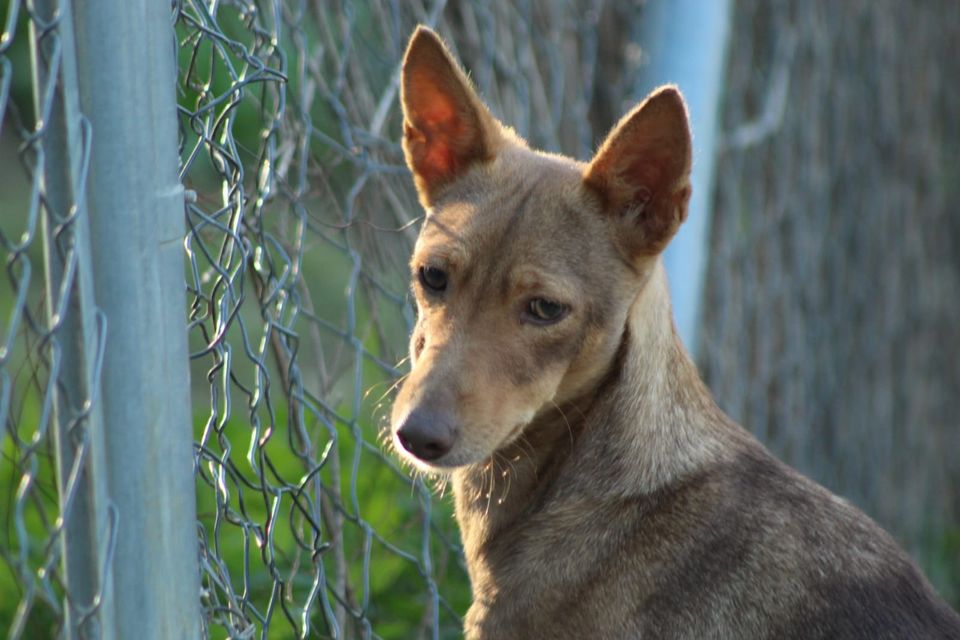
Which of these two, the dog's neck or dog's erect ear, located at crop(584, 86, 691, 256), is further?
the dog's neck

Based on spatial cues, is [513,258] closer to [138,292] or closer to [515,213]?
[515,213]

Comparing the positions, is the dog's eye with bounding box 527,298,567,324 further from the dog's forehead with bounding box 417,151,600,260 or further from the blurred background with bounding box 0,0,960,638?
the blurred background with bounding box 0,0,960,638

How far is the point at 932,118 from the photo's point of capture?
639 centimetres

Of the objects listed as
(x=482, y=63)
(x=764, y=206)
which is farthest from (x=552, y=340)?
(x=764, y=206)

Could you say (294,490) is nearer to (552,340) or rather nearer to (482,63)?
(552,340)

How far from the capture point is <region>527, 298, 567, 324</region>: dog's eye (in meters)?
2.73

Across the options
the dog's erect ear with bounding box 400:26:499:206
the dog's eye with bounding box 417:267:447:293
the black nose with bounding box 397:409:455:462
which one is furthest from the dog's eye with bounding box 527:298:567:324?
the dog's erect ear with bounding box 400:26:499:206

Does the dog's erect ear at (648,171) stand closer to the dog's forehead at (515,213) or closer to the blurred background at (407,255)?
the dog's forehead at (515,213)

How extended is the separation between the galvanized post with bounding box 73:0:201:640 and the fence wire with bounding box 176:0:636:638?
38 cm

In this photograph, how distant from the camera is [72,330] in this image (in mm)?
1729

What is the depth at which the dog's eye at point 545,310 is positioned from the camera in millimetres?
2730

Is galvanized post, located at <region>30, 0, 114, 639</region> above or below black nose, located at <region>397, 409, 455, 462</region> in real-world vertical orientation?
above

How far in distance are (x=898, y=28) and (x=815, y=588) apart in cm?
422

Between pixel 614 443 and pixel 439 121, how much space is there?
3.05 ft
